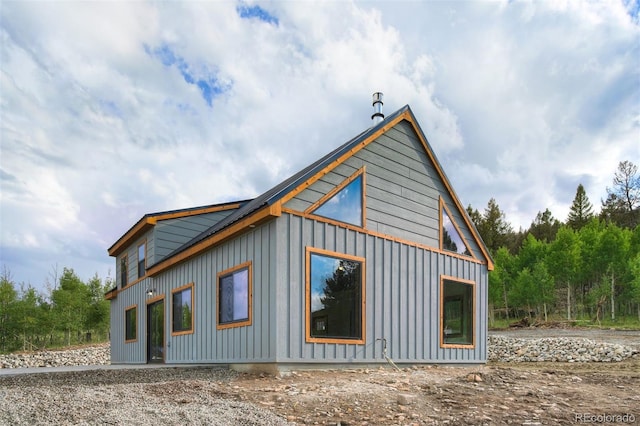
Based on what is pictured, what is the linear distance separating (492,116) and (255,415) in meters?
11.5

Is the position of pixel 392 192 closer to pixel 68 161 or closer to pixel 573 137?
pixel 68 161

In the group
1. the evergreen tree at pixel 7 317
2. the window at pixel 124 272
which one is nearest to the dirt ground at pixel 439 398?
the window at pixel 124 272

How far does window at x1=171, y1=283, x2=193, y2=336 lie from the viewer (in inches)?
397

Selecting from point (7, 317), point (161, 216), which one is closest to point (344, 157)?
point (161, 216)

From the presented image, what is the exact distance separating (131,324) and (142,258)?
7.76 feet

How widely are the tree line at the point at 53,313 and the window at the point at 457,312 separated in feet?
85.9

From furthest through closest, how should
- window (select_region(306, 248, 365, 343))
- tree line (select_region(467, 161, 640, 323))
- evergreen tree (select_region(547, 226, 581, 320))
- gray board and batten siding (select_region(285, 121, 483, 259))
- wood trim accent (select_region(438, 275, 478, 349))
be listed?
evergreen tree (select_region(547, 226, 581, 320)) → tree line (select_region(467, 161, 640, 323)) → wood trim accent (select_region(438, 275, 478, 349)) → gray board and batten siding (select_region(285, 121, 483, 259)) → window (select_region(306, 248, 365, 343))

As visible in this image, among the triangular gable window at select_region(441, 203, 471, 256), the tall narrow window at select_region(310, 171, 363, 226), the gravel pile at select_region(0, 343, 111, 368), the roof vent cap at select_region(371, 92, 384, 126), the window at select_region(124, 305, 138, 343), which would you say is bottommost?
the gravel pile at select_region(0, 343, 111, 368)

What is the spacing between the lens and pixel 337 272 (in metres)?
8.02

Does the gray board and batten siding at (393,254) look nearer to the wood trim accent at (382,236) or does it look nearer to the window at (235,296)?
the wood trim accent at (382,236)

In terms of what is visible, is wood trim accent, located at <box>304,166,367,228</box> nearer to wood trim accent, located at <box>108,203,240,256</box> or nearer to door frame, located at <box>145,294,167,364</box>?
wood trim accent, located at <box>108,203,240,256</box>

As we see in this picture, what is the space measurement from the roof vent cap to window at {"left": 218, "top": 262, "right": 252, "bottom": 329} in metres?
5.03

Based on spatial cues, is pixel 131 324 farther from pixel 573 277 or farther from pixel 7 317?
pixel 573 277

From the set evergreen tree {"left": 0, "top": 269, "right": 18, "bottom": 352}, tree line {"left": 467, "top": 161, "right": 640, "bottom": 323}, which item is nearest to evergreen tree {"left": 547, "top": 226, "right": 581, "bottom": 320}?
tree line {"left": 467, "top": 161, "right": 640, "bottom": 323}
